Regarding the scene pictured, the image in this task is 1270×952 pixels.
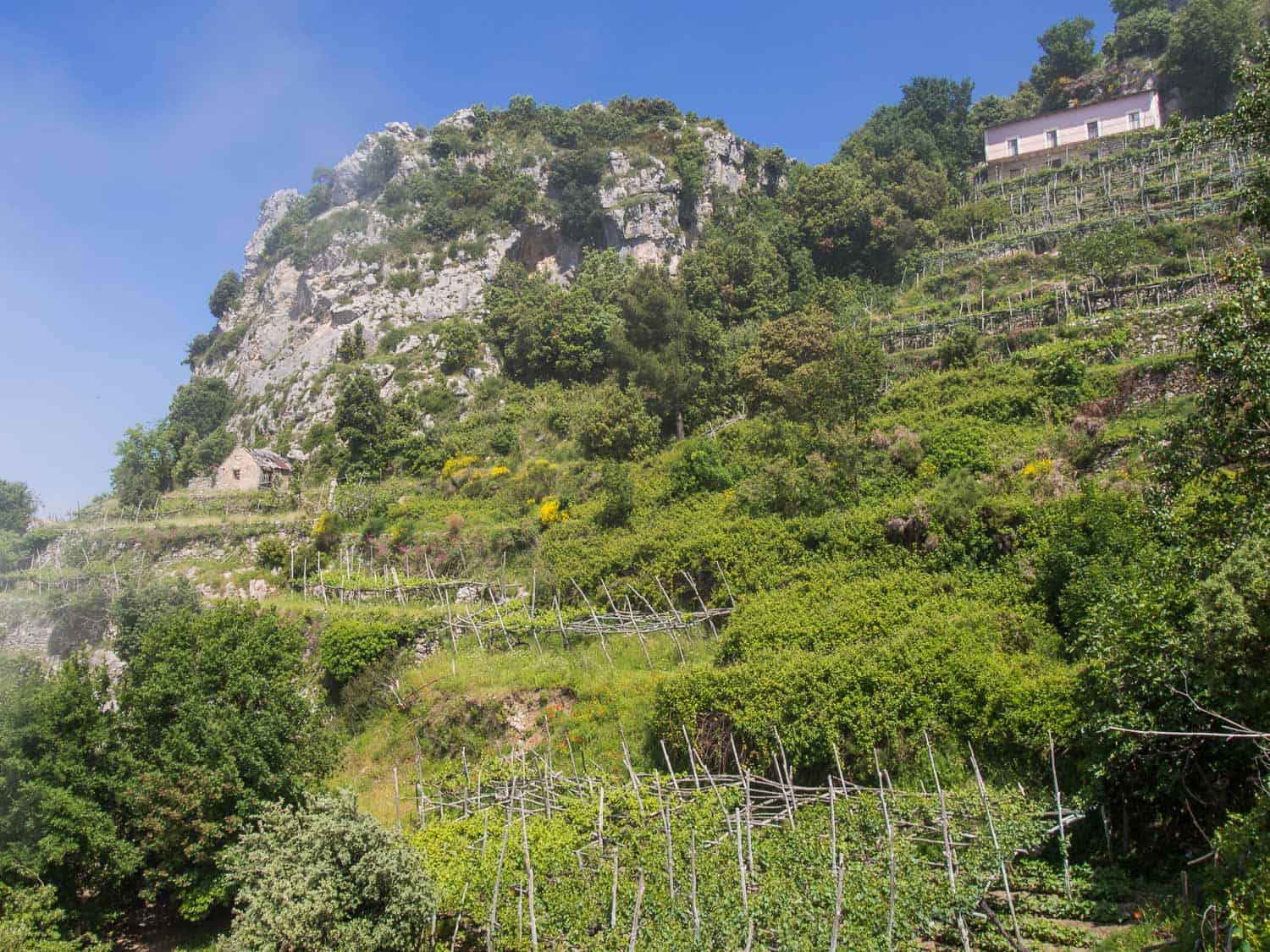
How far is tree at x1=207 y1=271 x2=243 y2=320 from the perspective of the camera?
218ft

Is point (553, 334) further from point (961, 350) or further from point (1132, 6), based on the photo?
point (1132, 6)

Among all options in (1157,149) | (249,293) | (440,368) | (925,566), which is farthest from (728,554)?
(249,293)

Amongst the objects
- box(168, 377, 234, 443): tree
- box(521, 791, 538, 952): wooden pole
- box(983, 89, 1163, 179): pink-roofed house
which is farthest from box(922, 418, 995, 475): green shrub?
box(168, 377, 234, 443): tree

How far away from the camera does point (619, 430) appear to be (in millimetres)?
28125

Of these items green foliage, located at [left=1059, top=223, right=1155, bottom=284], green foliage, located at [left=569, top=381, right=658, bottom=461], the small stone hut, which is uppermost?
green foliage, located at [left=1059, top=223, right=1155, bottom=284]

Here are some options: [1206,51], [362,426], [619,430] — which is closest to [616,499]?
[619,430]

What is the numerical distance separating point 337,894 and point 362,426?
94.2 feet

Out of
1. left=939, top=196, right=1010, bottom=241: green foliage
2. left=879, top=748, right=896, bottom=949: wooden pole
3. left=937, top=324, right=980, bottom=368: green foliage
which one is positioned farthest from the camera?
left=939, top=196, right=1010, bottom=241: green foliage

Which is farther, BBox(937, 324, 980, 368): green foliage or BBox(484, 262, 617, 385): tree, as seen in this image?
BBox(484, 262, 617, 385): tree

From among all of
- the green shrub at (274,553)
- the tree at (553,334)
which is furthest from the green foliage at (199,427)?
the green shrub at (274,553)

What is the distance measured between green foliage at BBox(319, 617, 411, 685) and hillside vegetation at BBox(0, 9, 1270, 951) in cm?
10

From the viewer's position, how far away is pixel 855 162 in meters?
50.0

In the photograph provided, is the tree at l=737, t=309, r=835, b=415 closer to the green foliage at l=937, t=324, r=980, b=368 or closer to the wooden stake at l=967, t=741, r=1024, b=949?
the green foliage at l=937, t=324, r=980, b=368

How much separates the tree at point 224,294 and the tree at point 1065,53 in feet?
204
